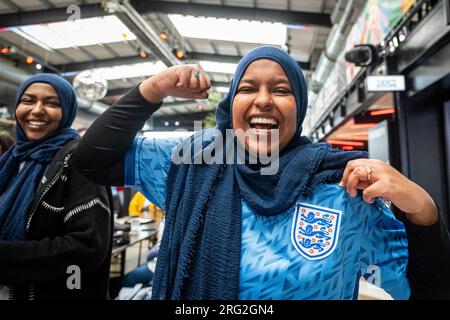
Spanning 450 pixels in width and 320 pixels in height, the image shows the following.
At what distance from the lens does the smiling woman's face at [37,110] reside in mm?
1093

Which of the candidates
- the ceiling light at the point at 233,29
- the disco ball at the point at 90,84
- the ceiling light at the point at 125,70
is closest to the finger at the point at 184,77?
the disco ball at the point at 90,84

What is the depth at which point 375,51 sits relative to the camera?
3084mm

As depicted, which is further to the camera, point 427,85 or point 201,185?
point 427,85

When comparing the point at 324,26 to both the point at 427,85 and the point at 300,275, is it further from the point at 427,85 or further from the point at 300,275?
the point at 300,275

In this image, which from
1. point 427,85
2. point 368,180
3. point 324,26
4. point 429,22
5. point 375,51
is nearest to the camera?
point 368,180

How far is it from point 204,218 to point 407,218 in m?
0.45

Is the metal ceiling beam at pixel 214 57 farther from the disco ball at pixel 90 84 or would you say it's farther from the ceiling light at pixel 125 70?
the disco ball at pixel 90 84

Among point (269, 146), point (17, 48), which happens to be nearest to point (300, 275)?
point (269, 146)

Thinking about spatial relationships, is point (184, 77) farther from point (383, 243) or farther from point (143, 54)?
point (143, 54)

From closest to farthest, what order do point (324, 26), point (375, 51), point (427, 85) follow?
point (427, 85), point (375, 51), point (324, 26)

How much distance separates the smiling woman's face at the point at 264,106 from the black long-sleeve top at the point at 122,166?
228 millimetres

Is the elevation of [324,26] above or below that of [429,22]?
above

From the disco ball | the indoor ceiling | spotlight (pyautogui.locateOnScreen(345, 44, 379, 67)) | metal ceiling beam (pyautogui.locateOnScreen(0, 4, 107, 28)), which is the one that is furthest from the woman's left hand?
the disco ball
